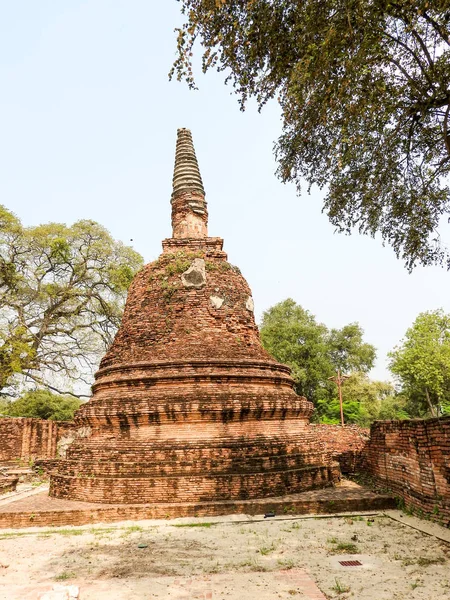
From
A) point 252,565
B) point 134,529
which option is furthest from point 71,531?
point 252,565

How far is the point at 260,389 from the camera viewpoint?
979 centimetres

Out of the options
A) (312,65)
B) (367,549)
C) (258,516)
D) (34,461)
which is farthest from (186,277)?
(34,461)

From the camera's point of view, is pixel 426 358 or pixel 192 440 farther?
pixel 426 358

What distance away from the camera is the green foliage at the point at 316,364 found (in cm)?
3228

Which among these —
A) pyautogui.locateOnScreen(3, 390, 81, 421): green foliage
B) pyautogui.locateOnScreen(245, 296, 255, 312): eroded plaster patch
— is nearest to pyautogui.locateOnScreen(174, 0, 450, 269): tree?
pyautogui.locateOnScreen(245, 296, 255, 312): eroded plaster patch

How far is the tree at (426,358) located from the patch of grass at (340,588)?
26.3 m

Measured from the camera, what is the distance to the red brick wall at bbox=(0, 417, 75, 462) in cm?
1487

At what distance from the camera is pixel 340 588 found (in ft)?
13.7

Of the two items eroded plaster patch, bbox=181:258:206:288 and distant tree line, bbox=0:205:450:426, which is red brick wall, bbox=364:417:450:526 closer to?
eroded plaster patch, bbox=181:258:206:288

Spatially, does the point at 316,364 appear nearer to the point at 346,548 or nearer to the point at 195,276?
the point at 195,276

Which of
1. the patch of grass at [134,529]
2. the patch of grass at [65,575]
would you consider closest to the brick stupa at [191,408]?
the patch of grass at [134,529]

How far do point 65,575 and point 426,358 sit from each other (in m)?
27.4

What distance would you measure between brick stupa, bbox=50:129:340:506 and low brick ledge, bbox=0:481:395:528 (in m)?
0.41

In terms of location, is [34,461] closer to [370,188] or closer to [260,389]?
[260,389]
